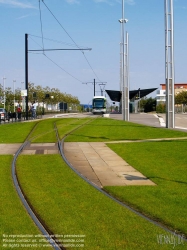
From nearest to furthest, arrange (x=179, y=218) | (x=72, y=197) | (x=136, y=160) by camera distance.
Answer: (x=179, y=218) < (x=72, y=197) < (x=136, y=160)

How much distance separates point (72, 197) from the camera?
29.6 feet

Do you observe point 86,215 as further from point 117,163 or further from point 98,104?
point 98,104

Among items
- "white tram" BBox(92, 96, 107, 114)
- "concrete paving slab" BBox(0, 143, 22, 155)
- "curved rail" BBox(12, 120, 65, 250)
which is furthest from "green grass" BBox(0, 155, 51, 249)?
"white tram" BBox(92, 96, 107, 114)

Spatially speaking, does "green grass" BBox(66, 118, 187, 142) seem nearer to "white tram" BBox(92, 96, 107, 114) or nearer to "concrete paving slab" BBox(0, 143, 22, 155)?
"concrete paving slab" BBox(0, 143, 22, 155)

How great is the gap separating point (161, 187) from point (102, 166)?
3.88 m

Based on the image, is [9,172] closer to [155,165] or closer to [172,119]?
[155,165]

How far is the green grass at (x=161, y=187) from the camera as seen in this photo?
7.57m

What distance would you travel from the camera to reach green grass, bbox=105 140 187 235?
757 cm

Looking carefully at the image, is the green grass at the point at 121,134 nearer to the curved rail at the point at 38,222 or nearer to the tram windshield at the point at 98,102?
the curved rail at the point at 38,222

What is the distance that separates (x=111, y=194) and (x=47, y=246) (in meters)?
3.61

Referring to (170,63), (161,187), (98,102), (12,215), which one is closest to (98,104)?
(98,102)

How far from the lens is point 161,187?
32.9 ft

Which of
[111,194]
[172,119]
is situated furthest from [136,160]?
[172,119]

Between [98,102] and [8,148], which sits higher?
[98,102]
